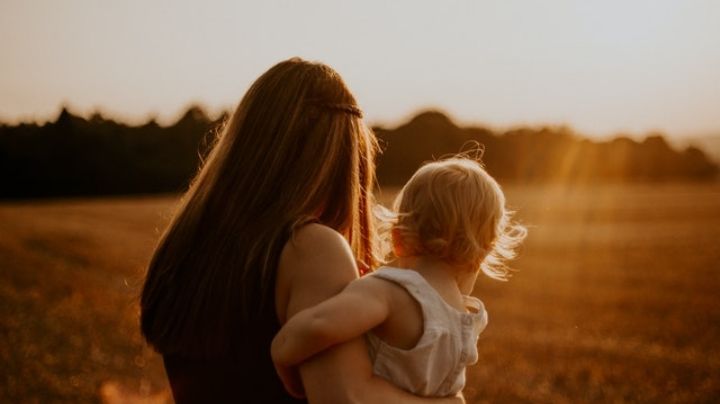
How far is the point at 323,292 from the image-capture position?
1.70m

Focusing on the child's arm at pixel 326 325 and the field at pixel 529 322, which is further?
the field at pixel 529 322

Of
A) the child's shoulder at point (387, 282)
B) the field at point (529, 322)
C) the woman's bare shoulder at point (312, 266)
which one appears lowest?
the field at point (529, 322)

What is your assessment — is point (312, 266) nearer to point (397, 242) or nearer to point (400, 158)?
point (397, 242)

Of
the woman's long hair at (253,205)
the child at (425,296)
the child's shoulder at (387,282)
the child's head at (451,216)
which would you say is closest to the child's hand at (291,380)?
the child at (425,296)

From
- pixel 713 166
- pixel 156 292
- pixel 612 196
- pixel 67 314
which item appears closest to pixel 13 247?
pixel 67 314

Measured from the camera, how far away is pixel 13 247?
2267 centimetres

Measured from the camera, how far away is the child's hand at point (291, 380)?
1.77 meters

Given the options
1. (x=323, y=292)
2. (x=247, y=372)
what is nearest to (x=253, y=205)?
(x=323, y=292)

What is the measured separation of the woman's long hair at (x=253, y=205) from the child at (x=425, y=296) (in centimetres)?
15

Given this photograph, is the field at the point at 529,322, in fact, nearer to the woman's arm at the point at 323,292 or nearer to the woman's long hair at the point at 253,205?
the woman's long hair at the point at 253,205

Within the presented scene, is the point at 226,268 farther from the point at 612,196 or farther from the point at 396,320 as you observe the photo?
the point at 612,196

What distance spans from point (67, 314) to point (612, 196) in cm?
4541

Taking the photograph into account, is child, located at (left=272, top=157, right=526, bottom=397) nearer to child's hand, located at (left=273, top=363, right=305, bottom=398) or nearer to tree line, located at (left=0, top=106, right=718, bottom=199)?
child's hand, located at (left=273, top=363, right=305, bottom=398)

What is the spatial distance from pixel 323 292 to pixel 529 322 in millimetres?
11680
